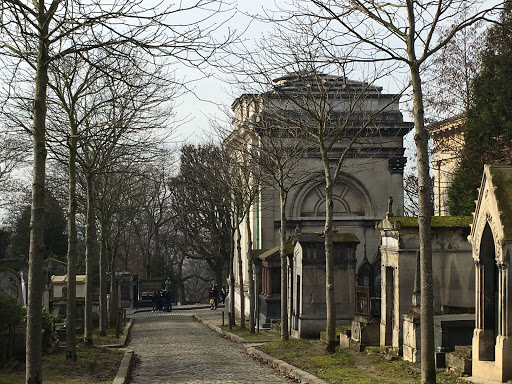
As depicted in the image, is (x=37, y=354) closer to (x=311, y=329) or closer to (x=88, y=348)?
(x=88, y=348)

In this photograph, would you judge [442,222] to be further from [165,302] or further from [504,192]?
[165,302]

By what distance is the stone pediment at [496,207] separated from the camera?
11062 mm

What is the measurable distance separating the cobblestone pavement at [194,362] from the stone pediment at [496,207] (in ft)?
14.2

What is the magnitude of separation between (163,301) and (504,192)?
4047cm

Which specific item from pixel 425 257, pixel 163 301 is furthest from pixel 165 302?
pixel 425 257

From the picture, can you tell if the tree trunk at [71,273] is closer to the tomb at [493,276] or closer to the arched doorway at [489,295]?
the tomb at [493,276]

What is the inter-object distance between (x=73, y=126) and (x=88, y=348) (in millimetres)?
5766

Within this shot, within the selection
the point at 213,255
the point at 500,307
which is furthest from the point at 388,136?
the point at 500,307

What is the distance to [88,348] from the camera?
19.6 metres

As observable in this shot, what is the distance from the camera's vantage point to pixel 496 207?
37.1ft

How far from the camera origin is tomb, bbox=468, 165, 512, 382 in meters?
10.9

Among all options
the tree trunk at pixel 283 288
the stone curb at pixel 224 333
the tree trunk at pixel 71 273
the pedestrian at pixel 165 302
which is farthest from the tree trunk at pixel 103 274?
the pedestrian at pixel 165 302

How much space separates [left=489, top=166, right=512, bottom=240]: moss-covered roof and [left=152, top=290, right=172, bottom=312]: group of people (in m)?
39.1

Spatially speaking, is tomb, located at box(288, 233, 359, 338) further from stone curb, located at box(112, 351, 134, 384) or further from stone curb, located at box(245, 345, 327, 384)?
stone curb, located at box(112, 351, 134, 384)
